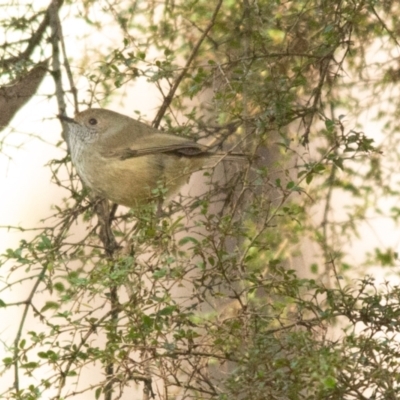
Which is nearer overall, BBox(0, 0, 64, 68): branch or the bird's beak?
the bird's beak

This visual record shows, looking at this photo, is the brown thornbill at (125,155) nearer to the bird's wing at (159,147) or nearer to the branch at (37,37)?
the bird's wing at (159,147)

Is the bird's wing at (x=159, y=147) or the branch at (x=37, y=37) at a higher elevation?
the branch at (x=37, y=37)

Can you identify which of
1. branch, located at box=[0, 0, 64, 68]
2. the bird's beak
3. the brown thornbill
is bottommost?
the brown thornbill

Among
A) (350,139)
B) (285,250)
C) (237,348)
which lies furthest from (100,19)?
(237,348)

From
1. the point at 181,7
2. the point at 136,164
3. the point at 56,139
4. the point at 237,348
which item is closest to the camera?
the point at 237,348

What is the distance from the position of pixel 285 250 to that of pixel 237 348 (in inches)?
24.7

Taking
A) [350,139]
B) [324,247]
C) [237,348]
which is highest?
[324,247]

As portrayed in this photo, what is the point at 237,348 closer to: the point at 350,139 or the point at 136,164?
the point at 350,139

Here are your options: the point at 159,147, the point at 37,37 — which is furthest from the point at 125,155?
the point at 37,37

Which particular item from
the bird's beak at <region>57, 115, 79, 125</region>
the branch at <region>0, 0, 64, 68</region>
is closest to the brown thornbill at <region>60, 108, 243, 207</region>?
the bird's beak at <region>57, 115, 79, 125</region>

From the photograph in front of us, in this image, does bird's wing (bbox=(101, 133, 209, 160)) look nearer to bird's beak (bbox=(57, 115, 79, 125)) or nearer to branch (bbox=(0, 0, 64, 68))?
bird's beak (bbox=(57, 115, 79, 125))

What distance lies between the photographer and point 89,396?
6.05ft

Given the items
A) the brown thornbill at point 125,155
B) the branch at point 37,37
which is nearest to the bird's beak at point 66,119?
the brown thornbill at point 125,155

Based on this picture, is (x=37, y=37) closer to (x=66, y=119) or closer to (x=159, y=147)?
(x=66, y=119)
